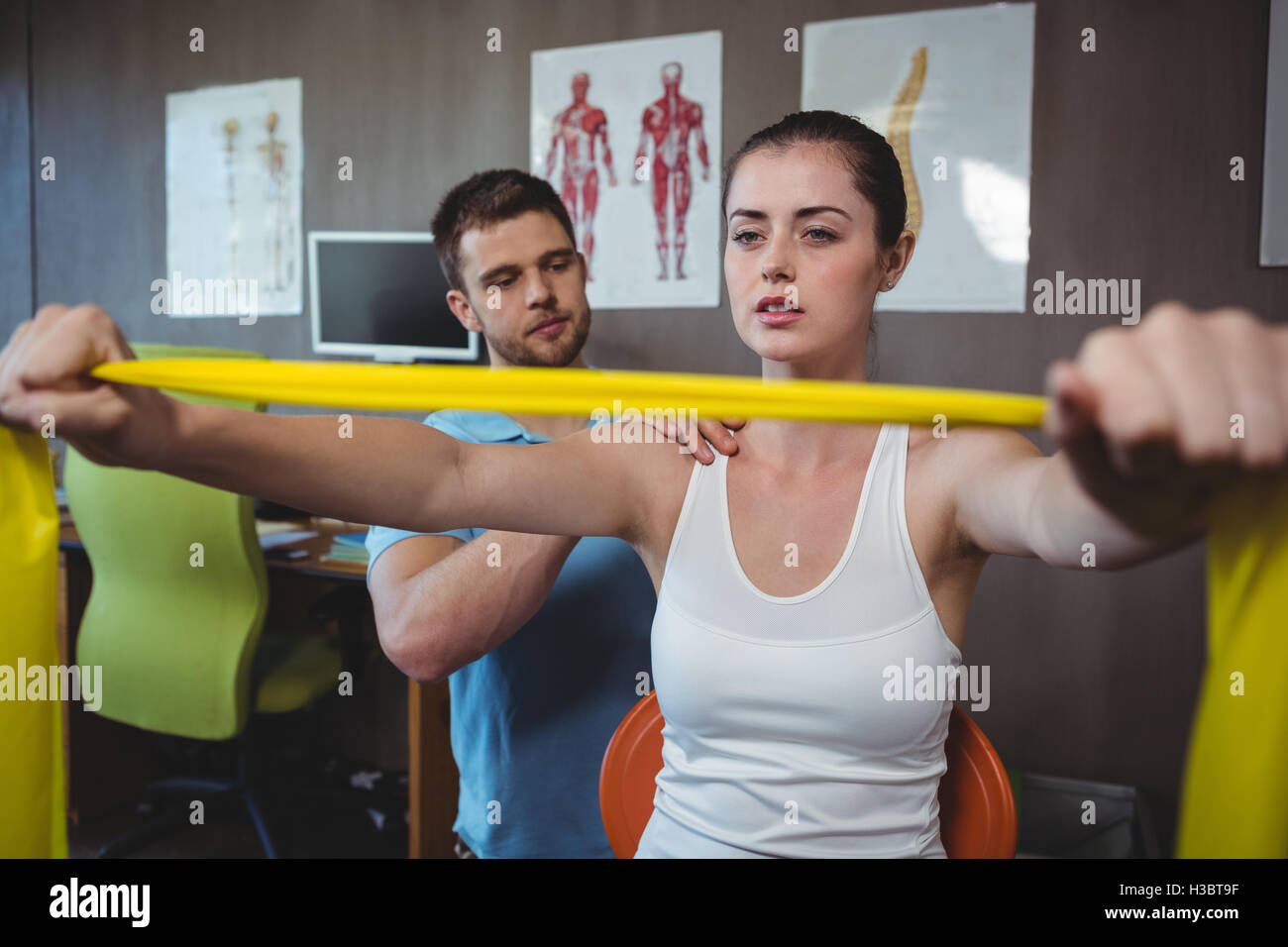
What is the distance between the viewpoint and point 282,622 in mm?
3498

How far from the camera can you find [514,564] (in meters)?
1.20

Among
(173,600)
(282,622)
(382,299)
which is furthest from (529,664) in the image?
(282,622)

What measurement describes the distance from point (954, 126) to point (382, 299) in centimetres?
211

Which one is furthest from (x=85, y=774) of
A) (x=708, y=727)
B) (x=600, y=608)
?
(x=708, y=727)

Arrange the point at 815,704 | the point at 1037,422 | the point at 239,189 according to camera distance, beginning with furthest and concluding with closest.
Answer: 1. the point at 239,189
2. the point at 815,704
3. the point at 1037,422

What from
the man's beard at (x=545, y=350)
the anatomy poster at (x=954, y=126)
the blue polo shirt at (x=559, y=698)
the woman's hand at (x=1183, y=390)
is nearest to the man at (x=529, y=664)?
the blue polo shirt at (x=559, y=698)

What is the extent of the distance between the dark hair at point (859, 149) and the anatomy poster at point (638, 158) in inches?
72.0

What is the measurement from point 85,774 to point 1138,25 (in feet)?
13.2

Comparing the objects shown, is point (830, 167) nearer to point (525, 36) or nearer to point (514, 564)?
point (514, 564)

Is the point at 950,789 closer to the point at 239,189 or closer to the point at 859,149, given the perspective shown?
the point at 859,149

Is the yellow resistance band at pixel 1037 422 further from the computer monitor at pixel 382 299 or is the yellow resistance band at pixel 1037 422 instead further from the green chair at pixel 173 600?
the computer monitor at pixel 382 299

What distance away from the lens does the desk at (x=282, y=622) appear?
2.32 meters

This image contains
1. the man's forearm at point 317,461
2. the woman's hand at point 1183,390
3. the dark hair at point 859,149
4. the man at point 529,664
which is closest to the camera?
the woman's hand at point 1183,390

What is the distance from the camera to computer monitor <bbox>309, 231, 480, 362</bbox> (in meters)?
3.23
